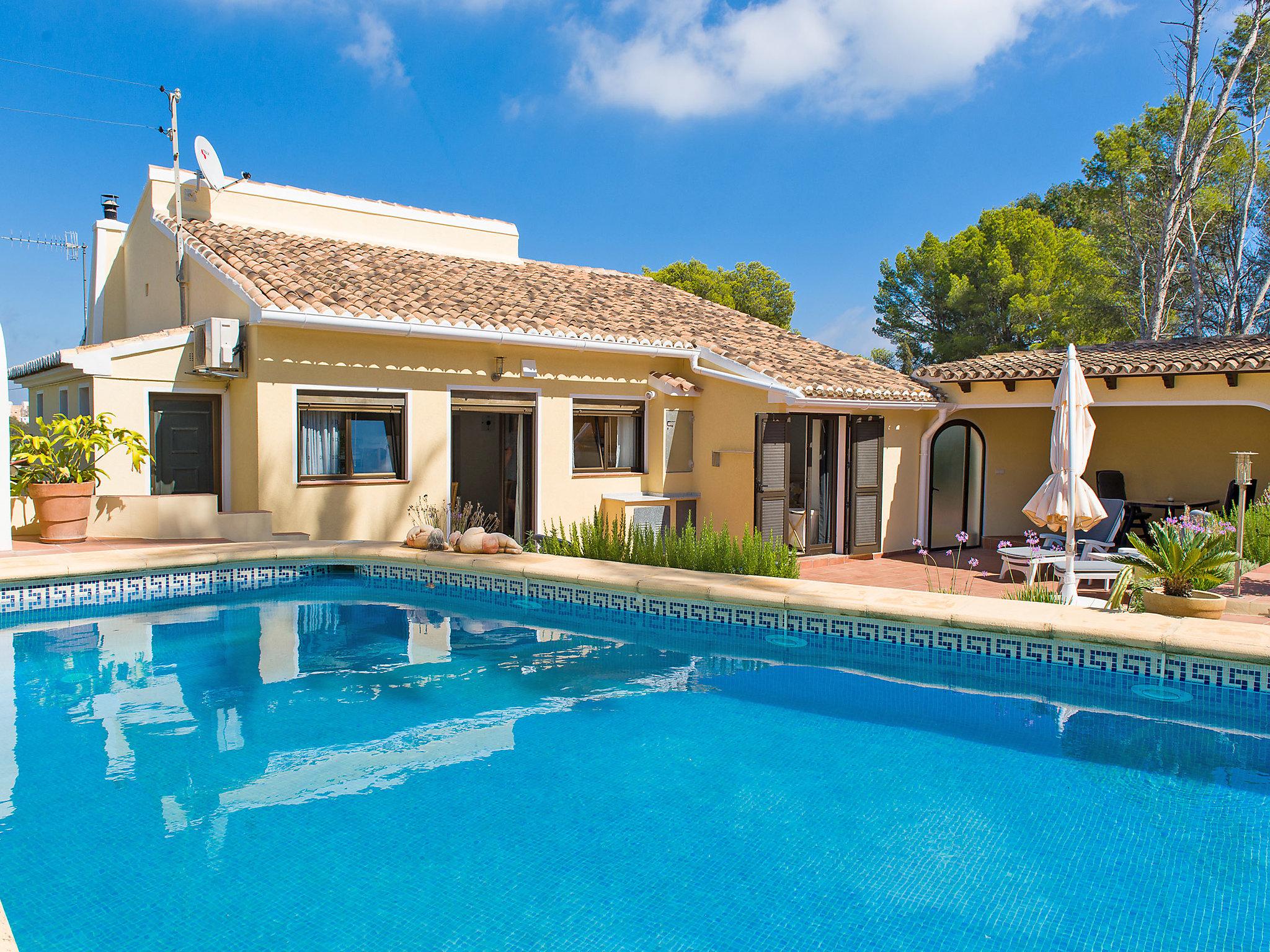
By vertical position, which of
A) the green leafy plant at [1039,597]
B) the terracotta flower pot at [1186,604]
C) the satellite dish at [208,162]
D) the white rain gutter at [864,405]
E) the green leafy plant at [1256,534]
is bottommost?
the green leafy plant at [1039,597]

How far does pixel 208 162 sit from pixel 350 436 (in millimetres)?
5410

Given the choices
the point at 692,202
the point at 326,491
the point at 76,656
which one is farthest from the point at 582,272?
the point at 692,202

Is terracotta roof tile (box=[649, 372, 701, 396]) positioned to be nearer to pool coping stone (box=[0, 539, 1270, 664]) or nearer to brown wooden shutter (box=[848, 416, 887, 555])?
brown wooden shutter (box=[848, 416, 887, 555])

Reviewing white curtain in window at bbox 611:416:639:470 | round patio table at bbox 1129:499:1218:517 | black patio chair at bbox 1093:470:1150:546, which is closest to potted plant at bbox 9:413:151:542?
white curtain in window at bbox 611:416:639:470

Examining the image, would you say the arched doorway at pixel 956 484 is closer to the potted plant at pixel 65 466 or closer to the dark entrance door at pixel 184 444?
the dark entrance door at pixel 184 444

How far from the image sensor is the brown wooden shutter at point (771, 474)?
1450cm

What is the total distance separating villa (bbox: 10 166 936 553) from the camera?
40.6ft

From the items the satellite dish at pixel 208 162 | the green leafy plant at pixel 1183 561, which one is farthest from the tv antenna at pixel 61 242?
the green leafy plant at pixel 1183 561

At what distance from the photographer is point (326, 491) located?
12.9 meters

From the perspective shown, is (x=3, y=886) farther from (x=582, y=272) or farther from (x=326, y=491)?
(x=582, y=272)

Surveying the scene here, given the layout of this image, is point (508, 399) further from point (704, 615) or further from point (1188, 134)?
point (1188, 134)

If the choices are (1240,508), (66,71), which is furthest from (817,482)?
(66,71)

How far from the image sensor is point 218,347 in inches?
464

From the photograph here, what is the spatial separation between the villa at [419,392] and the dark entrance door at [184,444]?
26 mm
